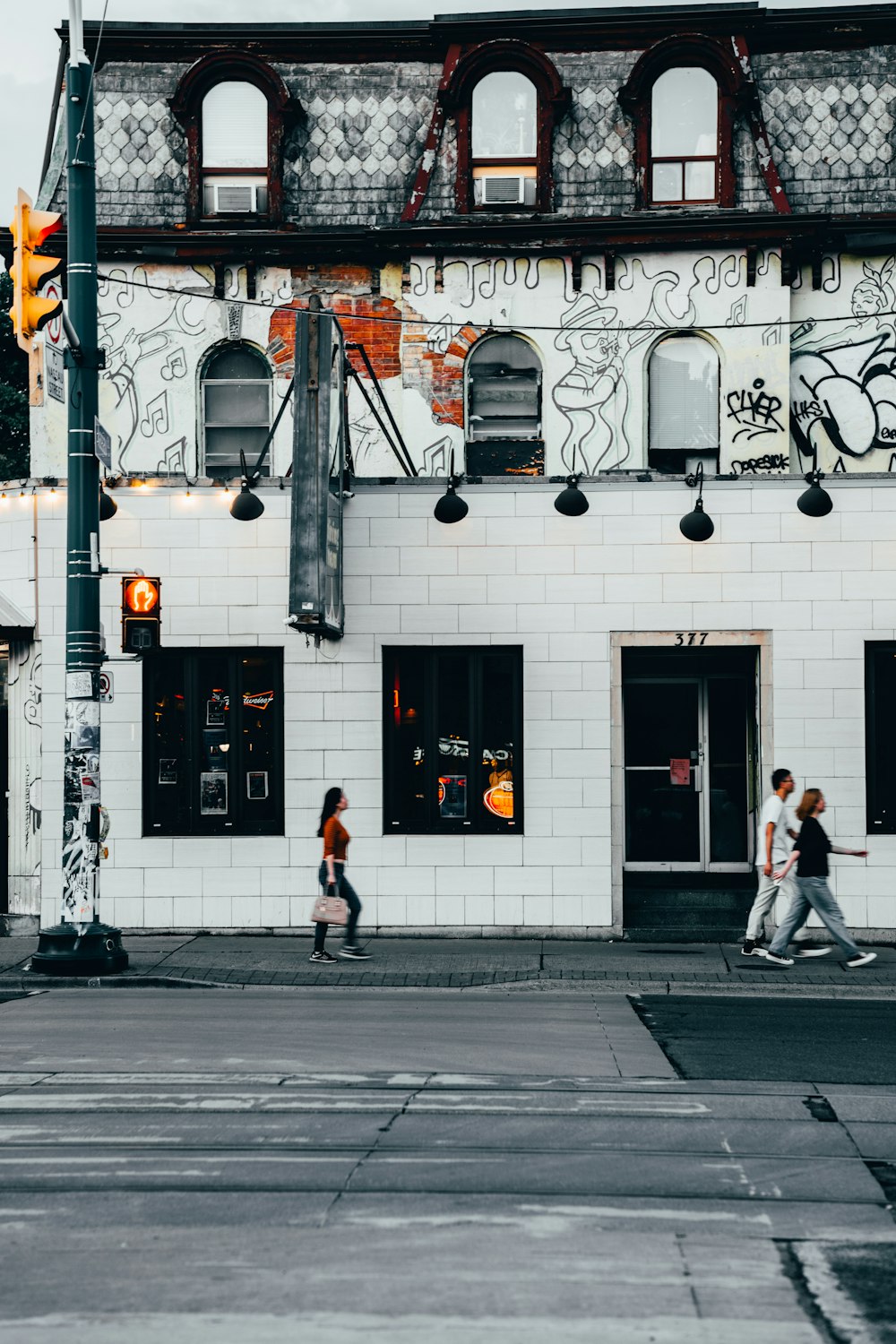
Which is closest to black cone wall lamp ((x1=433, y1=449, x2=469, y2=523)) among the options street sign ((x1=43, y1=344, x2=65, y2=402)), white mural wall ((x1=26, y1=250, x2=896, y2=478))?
white mural wall ((x1=26, y1=250, x2=896, y2=478))

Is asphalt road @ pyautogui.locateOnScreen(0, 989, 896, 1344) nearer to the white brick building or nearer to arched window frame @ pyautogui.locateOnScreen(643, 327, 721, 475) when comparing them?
the white brick building

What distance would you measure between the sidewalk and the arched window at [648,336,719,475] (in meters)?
6.07

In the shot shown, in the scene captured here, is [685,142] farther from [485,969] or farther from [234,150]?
[485,969]

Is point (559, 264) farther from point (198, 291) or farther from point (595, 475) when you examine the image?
point (198, 291)

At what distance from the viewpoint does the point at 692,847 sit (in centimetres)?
1800

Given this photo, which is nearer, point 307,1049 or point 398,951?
point 307,1049

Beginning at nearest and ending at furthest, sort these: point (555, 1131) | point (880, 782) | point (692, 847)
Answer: point (555, 1131) < point (880, 782) < point (692, 847)

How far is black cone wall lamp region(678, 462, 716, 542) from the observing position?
54.6 feet

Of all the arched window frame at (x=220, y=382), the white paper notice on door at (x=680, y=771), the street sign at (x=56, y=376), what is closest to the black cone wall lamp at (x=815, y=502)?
the white paper notice on door at (x=680, y=771)

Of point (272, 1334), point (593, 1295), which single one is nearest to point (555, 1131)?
point (593, 1295)

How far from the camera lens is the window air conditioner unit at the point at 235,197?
63.0 ft

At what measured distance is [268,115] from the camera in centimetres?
1922

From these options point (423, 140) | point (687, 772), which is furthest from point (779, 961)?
point (423, 140)

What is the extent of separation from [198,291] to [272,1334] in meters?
Answer: 15.7
